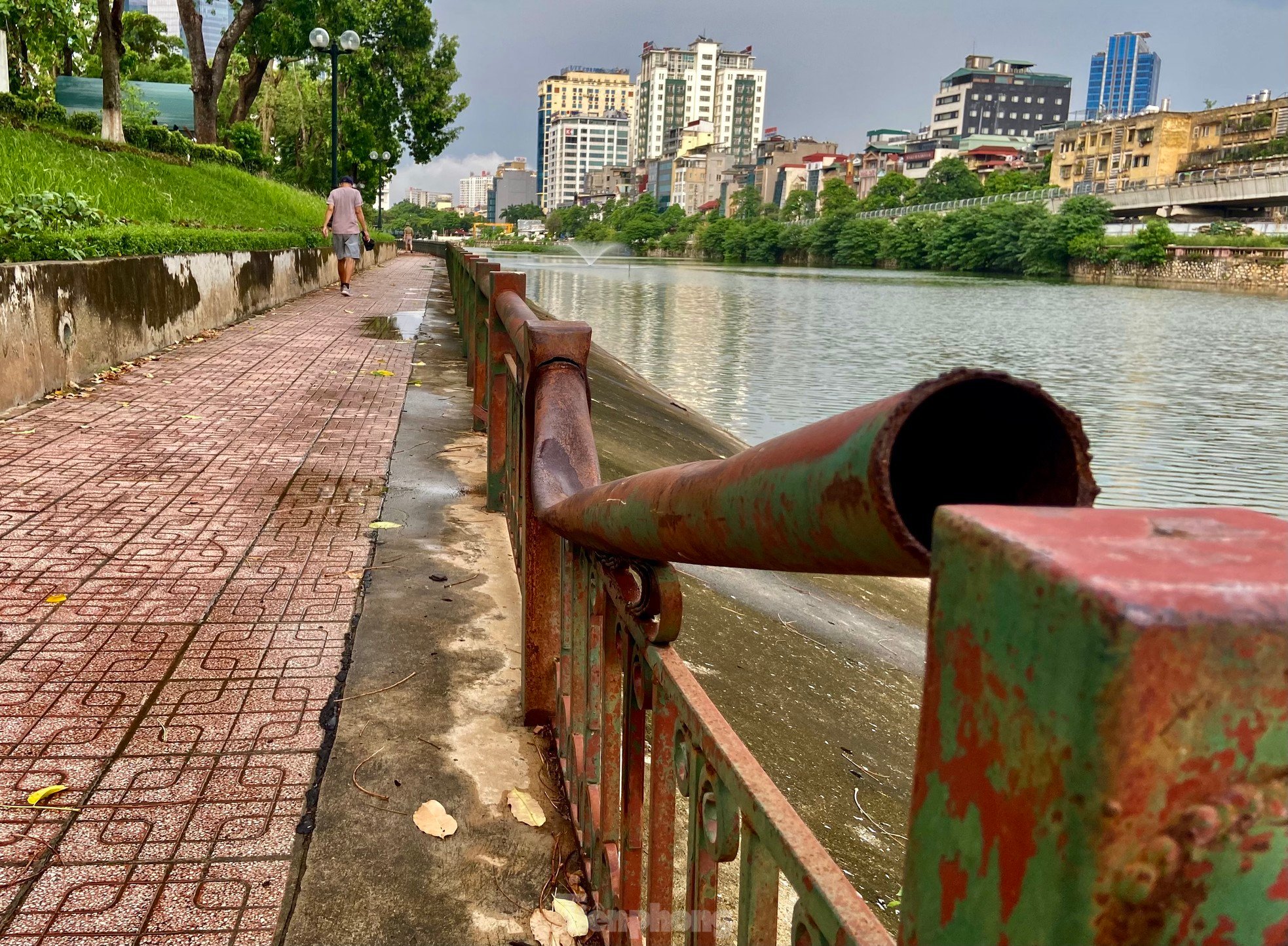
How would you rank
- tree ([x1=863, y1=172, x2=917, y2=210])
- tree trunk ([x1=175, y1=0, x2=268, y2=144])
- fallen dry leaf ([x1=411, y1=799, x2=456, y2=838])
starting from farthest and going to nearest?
tree ([x1=863, y1=172, x2=917, y2=210]), tree trunk ([x1=175, y1=0, x2=268, y2=144]), fallen dry leaf ([x1=411, y1=799, x2=456, y2=838])

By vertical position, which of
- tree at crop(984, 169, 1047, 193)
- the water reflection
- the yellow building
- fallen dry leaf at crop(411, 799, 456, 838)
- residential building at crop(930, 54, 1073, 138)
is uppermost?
residential building at crop(930, 54, 1073, 138)

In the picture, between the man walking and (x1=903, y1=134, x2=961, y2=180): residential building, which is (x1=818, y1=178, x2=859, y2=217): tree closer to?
(x1=903, y1=134, x2=961, y2=180): residential building

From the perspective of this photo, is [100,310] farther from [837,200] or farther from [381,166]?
[837,200]

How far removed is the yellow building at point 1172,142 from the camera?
84625mm

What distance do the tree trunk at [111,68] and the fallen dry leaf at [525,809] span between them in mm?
19561

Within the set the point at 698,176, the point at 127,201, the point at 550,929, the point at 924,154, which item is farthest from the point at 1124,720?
the point at 698,176

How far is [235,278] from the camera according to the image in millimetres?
13305

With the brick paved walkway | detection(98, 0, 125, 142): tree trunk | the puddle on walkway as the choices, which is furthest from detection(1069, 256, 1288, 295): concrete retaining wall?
the brick paved walkway

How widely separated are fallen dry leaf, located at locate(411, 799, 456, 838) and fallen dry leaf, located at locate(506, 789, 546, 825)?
15 cm

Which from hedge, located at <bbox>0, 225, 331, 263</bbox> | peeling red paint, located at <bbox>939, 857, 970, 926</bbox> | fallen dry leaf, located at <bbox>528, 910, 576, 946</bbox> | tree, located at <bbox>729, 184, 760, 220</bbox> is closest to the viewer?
peeling red paint, located at <bbox>939, 857, 970, 926</bbox>

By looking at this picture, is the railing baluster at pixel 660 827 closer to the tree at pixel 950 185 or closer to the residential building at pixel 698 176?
the tree at pixel 950 185

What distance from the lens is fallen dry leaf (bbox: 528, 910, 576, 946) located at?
2123mm

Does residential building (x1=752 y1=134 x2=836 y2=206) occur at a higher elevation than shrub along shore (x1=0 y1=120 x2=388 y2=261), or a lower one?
higher

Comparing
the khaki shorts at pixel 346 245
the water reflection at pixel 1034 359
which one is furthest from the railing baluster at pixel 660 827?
the khaki shorts at pixel 346 245
